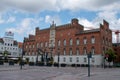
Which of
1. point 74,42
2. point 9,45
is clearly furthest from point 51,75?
point 9,45

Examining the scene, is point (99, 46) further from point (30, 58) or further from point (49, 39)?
point (30, 58)

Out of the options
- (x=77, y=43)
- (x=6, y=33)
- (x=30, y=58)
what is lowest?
(x=30, y=58)

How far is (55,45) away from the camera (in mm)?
95500

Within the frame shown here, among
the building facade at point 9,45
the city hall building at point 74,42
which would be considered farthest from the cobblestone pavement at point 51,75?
the building facade at point 9,45

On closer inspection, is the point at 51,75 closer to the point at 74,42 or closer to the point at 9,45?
the point at 74,42

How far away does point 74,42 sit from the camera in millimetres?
87125

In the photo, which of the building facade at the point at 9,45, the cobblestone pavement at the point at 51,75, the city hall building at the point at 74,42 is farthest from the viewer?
the building facade at the point at 9,45

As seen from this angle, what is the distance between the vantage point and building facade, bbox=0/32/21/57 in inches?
4712

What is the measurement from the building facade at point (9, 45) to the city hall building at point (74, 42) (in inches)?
895

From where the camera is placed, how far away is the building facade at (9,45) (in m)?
120

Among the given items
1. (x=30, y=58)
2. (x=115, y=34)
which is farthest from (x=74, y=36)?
(x=115, y=34)

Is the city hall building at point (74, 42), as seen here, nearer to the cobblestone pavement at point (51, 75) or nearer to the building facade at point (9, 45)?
the building facade at point (9, 45)

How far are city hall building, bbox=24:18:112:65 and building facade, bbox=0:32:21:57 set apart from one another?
2274 cm

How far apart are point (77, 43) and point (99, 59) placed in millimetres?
12619
